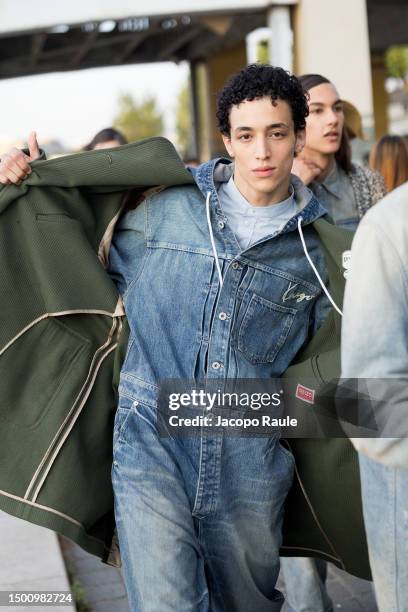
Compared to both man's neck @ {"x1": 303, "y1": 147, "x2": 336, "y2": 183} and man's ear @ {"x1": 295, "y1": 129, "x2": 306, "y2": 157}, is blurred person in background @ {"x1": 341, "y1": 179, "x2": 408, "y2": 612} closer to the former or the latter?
man's ear @ {"x1": 295, "y1": 129, "x2": 306, "y2": 157}

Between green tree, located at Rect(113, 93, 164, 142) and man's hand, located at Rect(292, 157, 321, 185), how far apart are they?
5743cm

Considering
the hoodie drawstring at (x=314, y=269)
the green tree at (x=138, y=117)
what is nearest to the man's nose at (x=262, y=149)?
the hoodie drawstring at (x=314, y=269)

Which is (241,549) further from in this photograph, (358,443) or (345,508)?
(358,443)

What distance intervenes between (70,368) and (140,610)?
33.2 inches

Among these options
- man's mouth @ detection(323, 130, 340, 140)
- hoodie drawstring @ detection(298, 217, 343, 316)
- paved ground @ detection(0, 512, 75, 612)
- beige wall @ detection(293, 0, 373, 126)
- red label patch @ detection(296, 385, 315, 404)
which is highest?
beige wall @ detection(293, 0, 373, 126)

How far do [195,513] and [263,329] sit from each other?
2.02 feet

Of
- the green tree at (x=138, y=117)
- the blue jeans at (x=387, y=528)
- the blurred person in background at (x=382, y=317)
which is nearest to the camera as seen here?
the blurred person in background at (x=382, y=317)

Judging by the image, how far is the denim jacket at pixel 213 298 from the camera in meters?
3.17

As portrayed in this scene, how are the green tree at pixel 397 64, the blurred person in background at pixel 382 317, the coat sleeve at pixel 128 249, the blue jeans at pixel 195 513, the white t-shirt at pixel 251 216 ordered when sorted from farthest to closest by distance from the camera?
the green tree at pixel 397 64 < the coat sleeve at pixel 128 249 < the white t-shirt at pixel 251 216 < the blue jeans at pixel 195 513 < the blurred person in background at pixel 382 317

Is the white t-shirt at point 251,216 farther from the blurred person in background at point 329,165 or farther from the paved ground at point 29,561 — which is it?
the paved ground at point 29,561

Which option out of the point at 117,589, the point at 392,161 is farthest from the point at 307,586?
the point at 392,161

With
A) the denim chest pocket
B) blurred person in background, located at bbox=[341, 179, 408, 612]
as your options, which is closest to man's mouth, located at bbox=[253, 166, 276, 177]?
the denim chest pocket

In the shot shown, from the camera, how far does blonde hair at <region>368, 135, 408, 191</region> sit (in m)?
6.89

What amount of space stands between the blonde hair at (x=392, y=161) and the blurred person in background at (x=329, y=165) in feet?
7.59
